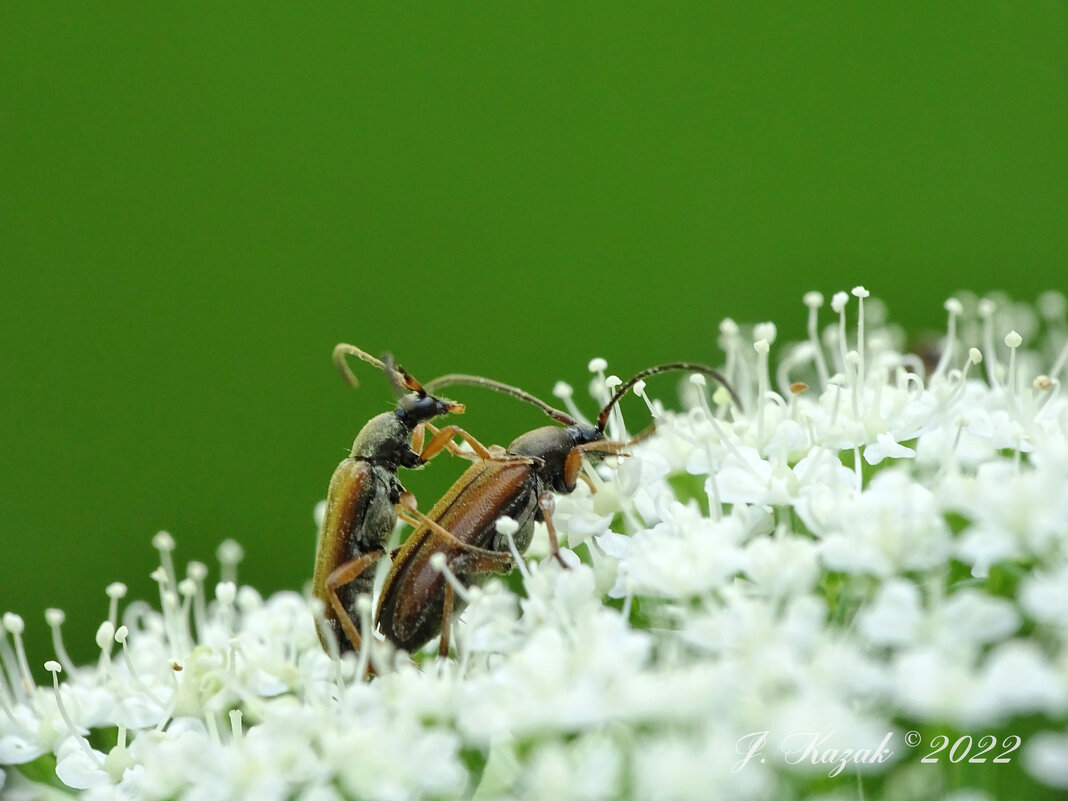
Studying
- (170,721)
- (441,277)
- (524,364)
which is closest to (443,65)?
(441,277)

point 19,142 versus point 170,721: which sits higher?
point 19,142

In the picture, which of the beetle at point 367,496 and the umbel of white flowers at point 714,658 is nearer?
the umbel of white flowers at point 714,658

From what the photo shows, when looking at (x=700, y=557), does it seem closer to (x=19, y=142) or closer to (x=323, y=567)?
(x=323, y=567)

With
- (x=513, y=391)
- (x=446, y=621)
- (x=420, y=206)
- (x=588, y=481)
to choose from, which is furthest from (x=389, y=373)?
(x=420, y=206)

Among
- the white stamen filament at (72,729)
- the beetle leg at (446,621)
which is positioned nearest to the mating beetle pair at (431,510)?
the beetle leg at (446,621)

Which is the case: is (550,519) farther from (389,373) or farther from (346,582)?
(389,373)

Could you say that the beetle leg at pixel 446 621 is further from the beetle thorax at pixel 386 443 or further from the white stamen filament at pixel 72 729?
the white stamen filament at pixel 72 729
